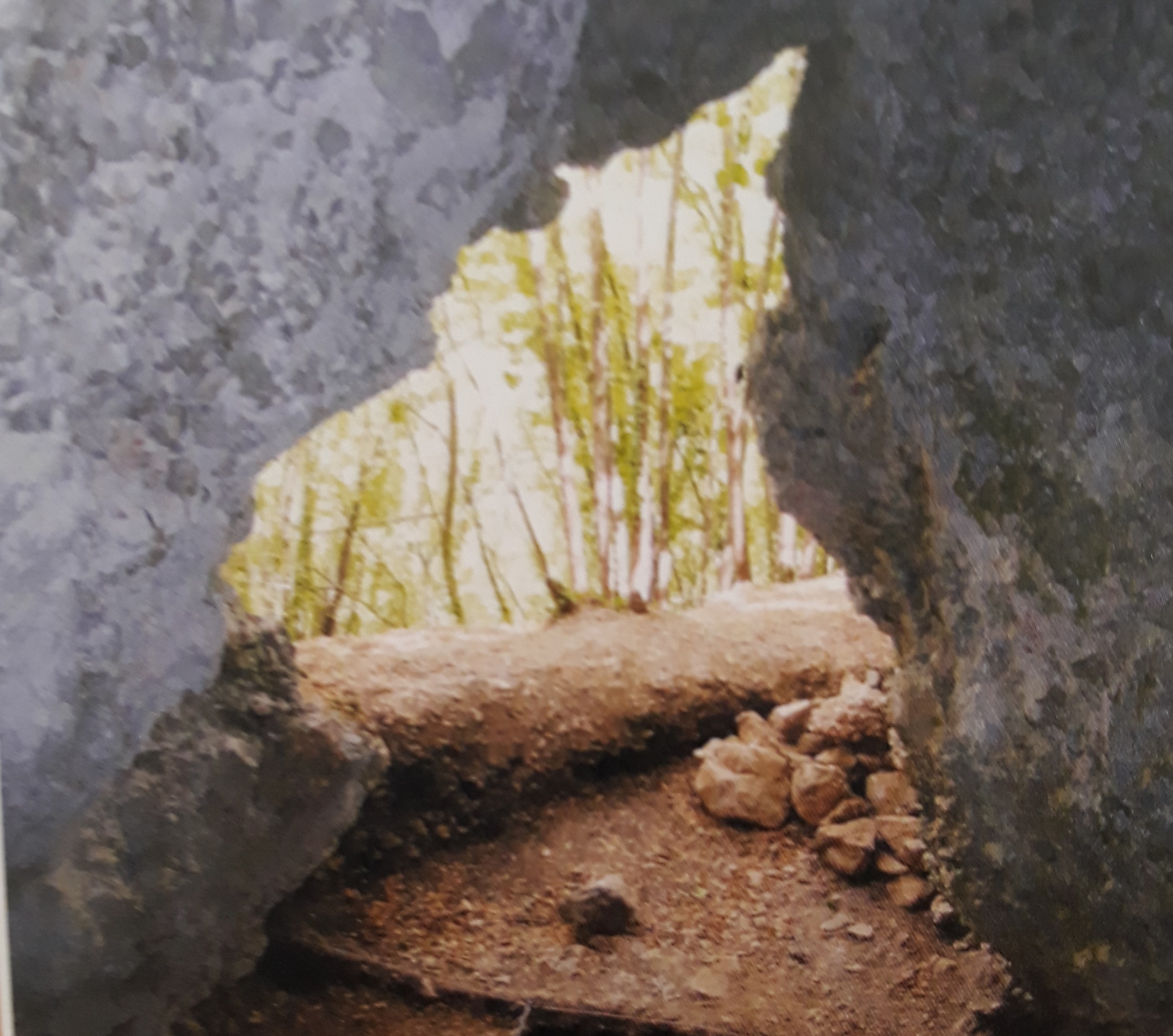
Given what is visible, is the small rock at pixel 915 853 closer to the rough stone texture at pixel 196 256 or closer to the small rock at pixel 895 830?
the small rock at pixel 895 830

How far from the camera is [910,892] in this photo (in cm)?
145

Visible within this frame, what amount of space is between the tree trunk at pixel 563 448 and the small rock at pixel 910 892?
578mm

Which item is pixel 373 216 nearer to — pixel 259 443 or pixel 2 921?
pixel 259 443

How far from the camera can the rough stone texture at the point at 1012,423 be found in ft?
4.32

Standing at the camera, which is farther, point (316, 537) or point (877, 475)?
point (877, 475)

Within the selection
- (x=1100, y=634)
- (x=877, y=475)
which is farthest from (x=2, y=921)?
(x=1100, y=634)

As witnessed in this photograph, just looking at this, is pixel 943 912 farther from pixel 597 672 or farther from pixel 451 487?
pixel 451 487

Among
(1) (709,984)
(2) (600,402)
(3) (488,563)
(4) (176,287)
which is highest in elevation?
(4) (176,287)

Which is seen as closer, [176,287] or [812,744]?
[176,287]

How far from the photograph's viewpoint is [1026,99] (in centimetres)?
132

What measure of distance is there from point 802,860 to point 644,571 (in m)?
0.45

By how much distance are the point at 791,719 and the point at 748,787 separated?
4.4 inches

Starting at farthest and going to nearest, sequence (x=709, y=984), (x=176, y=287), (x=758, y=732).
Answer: (x=758, y=732)
(x=709, y=984)
(x=176, y=287)

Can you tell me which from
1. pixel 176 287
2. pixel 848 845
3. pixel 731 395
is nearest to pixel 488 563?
pixel 731 395
